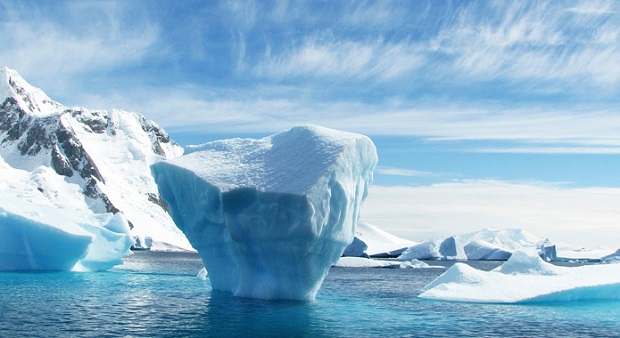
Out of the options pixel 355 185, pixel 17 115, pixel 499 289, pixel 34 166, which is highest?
pixel 17 115

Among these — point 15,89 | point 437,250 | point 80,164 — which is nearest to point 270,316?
point 437,250

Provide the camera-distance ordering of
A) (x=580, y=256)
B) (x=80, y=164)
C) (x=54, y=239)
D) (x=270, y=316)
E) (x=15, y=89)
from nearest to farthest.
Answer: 1. (x=270, y=316)
2. (x=54, y=239)
3. (x=580, y=256)
4. (x=80, y=164)
5. (x=15, y=89)

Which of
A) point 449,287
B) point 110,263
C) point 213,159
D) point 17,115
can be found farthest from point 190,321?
point 17,115

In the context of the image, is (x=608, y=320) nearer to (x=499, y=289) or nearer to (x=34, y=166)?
(x=499, y=289)

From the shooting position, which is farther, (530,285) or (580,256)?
(580,256)

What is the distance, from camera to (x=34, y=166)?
6624 inches

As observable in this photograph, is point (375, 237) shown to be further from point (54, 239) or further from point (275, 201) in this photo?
point (275, 201)

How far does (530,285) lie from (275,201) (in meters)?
11.3

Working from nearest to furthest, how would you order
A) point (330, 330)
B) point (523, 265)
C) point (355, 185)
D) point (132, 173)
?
point (330, 330)
point (355, 185)
point (523, 265)
point (132, 173)

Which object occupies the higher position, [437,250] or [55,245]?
[437,250]

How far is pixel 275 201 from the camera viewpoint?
20.4 metres

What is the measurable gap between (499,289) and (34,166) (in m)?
163

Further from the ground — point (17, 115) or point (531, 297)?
point (17, 115)

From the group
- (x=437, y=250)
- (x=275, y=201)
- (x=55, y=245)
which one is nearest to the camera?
(x=275, y=201)
